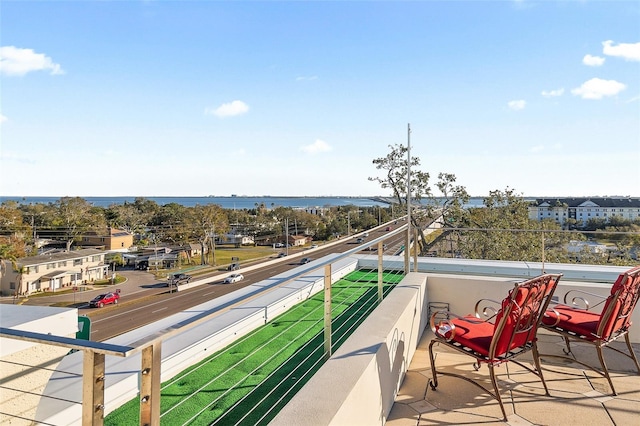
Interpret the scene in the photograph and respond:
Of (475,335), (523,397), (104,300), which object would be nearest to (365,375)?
(475,335)

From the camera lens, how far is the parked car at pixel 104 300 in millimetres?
19656

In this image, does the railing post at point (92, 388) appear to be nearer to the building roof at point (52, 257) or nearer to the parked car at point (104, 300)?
the parked car at point (104, 300)

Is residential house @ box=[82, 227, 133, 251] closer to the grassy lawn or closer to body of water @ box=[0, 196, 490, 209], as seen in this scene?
body of water @ box=[0, 196, 490, 209]

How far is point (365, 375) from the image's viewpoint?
163 centimetres

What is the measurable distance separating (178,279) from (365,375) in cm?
2580

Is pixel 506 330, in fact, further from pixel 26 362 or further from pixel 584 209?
pixel 584 209

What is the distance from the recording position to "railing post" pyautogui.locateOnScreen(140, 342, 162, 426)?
0.84m

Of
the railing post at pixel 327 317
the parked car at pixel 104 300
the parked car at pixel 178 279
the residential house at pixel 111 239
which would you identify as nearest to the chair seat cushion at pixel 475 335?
the railing post at pixel 327 317

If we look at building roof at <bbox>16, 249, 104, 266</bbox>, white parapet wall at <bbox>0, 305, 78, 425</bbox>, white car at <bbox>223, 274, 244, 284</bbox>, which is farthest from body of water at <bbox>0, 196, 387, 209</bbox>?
white parapet wall at <bbox>0, 305, 78, 425</bbox>

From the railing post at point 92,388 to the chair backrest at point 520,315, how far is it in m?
1.87

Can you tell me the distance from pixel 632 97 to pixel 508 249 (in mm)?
5502

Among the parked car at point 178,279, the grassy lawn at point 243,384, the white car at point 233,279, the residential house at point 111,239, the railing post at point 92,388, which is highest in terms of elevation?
the railing post at point 92,388

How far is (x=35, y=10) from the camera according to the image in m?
12.6

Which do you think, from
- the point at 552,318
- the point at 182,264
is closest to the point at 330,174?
the point at 182,264
